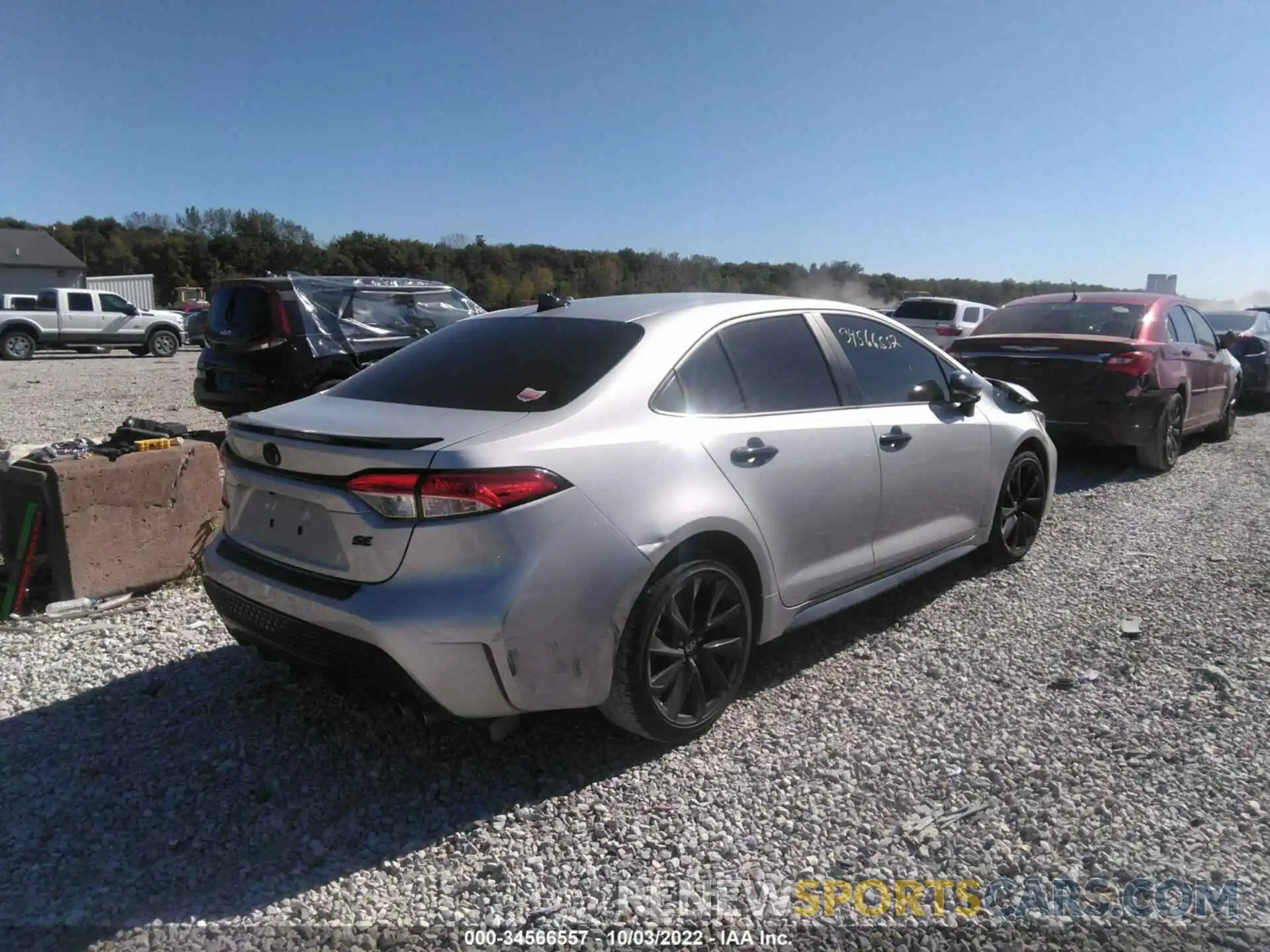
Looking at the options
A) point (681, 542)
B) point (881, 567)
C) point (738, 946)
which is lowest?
point (738, 946)

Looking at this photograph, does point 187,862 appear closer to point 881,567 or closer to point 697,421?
point 697,421

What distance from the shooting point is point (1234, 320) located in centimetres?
1477

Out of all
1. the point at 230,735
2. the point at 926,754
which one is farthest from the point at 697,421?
the point at 230,735

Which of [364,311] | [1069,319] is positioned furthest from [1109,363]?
[364,311]

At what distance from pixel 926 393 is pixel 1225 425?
758cm

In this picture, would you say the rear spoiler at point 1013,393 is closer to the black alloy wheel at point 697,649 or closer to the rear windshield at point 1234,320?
the black alloy wheel at point 697,649

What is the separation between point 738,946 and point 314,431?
1972 millimetres

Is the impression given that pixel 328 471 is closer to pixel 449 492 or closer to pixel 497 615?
pixel 449 492

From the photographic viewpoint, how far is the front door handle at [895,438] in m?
4.13

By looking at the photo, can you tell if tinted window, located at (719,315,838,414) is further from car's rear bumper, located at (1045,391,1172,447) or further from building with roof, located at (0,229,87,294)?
building with roof, located at (0,229,87,294)

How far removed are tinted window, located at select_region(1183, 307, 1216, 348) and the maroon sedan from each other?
22 mm

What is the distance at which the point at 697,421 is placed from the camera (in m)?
3.34

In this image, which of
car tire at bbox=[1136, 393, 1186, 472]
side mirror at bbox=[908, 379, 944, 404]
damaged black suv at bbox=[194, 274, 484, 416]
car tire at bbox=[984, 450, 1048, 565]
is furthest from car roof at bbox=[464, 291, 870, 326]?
car tire at bbox=[1136, 393, 1186, 472]

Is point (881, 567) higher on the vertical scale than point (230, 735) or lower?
higher
